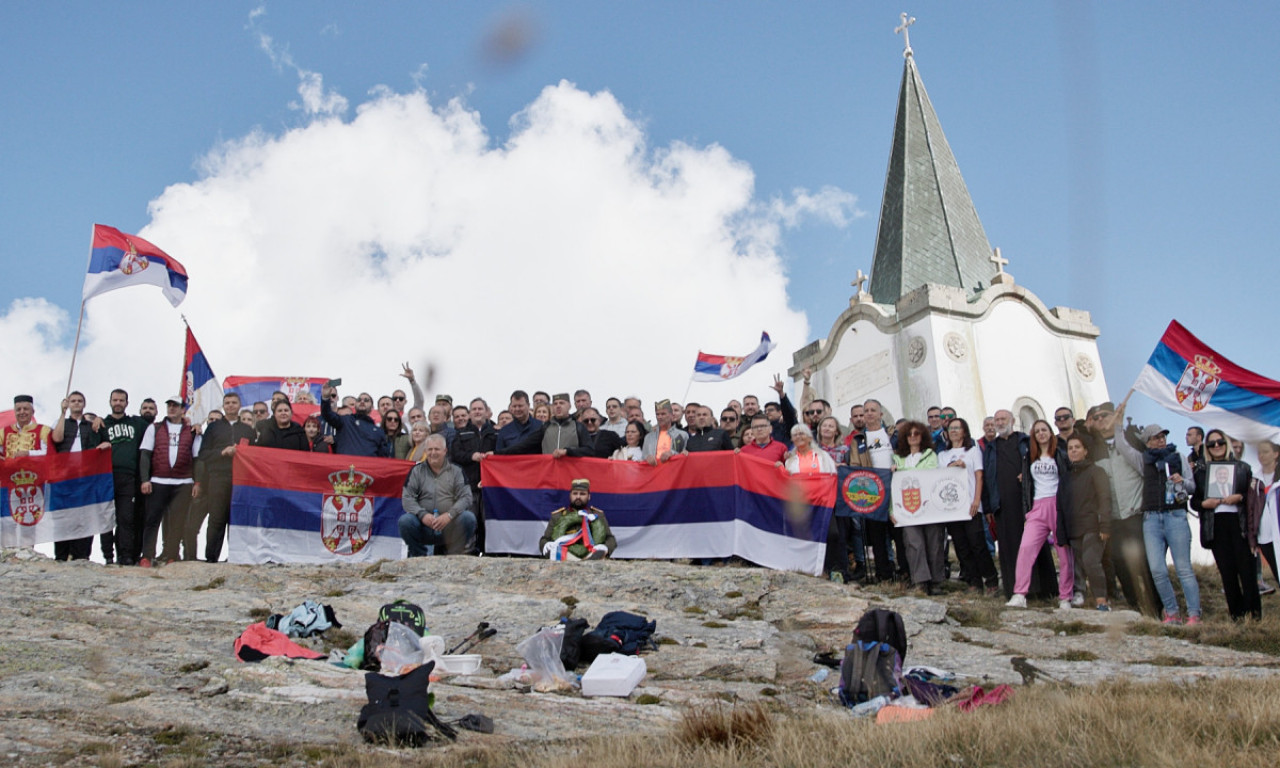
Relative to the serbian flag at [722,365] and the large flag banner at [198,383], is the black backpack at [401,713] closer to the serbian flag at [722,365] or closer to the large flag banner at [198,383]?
the large flag banner at [198,383]

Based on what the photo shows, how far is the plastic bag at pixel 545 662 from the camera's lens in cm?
652

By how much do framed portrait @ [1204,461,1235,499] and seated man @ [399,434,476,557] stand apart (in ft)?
23.8

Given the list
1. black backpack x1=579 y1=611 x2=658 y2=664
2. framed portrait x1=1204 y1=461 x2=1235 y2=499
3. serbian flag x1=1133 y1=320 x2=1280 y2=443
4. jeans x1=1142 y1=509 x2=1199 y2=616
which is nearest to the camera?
black backpack x1=579 y1=611 x2=658 y2=664

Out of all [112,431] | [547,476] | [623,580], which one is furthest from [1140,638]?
[112,431]

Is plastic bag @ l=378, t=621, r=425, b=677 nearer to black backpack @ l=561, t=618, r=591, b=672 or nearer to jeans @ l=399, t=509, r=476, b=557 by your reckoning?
black backpack @ l=561, t=618, r=591, b=672

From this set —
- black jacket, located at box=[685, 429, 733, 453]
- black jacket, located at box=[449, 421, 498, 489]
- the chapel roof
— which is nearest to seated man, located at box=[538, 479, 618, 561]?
black jacket, located at box=[449, 421, 498, 489]

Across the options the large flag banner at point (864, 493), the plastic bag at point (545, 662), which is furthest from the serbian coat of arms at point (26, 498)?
the large flag banner at point (864, 493)

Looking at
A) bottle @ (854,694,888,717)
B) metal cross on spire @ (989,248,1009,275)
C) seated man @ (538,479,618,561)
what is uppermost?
metal cross on spire @ (989,248,1009,275)

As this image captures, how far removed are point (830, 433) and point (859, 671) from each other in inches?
237

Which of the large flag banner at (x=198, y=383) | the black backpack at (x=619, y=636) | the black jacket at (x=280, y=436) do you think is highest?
the large flag banner at (x=198, y=383)

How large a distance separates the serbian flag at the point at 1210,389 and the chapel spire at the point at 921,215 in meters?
21.4

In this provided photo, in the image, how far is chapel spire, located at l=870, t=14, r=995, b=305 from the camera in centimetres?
3297

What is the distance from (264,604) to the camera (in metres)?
8.61

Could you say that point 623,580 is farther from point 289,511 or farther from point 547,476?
point 289,511
